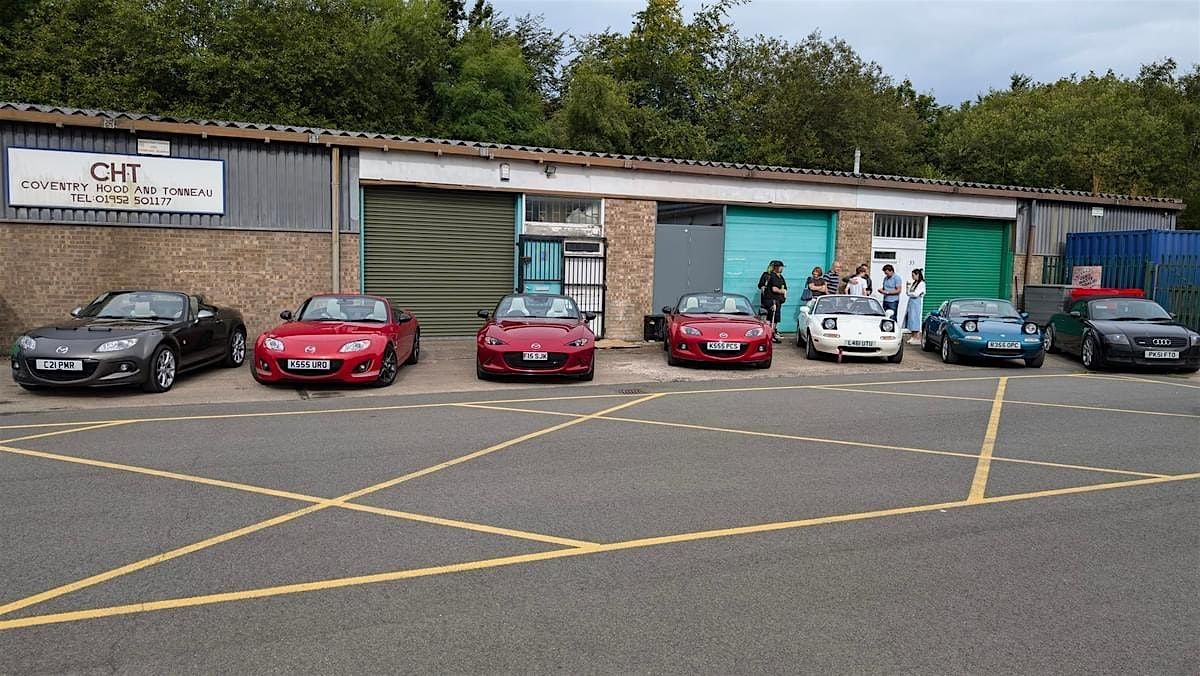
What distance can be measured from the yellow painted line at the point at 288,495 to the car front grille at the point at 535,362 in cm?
594

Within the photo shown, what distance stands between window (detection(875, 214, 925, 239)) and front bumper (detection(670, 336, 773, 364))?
8687 millimetres

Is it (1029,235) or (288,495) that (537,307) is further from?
(1029,235)

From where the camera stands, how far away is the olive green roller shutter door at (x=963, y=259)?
72.9 ft

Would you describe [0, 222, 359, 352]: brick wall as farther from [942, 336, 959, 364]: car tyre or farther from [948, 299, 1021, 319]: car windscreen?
[948, 299, 1021, 319]: car windscreen

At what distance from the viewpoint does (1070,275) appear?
2269cm

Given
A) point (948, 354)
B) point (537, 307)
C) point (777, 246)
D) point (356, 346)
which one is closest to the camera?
point (356, 346)

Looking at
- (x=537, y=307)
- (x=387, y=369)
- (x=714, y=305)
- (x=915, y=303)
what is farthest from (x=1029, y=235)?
(x=387, y=369)

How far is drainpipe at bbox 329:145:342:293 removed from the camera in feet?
52.5

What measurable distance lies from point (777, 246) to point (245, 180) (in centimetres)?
1167

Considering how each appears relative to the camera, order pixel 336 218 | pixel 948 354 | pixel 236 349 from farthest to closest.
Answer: pixel 336 218, pixel 948 354, pixel 236 349

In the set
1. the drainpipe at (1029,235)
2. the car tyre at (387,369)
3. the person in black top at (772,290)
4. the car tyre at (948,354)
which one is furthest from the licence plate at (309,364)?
the drainpipe at (1029,235)

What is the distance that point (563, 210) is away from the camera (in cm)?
1833

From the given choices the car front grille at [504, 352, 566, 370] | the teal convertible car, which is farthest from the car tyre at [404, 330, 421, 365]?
the teal convertible car

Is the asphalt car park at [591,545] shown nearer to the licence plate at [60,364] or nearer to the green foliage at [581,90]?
the licence plate at [60,364]
